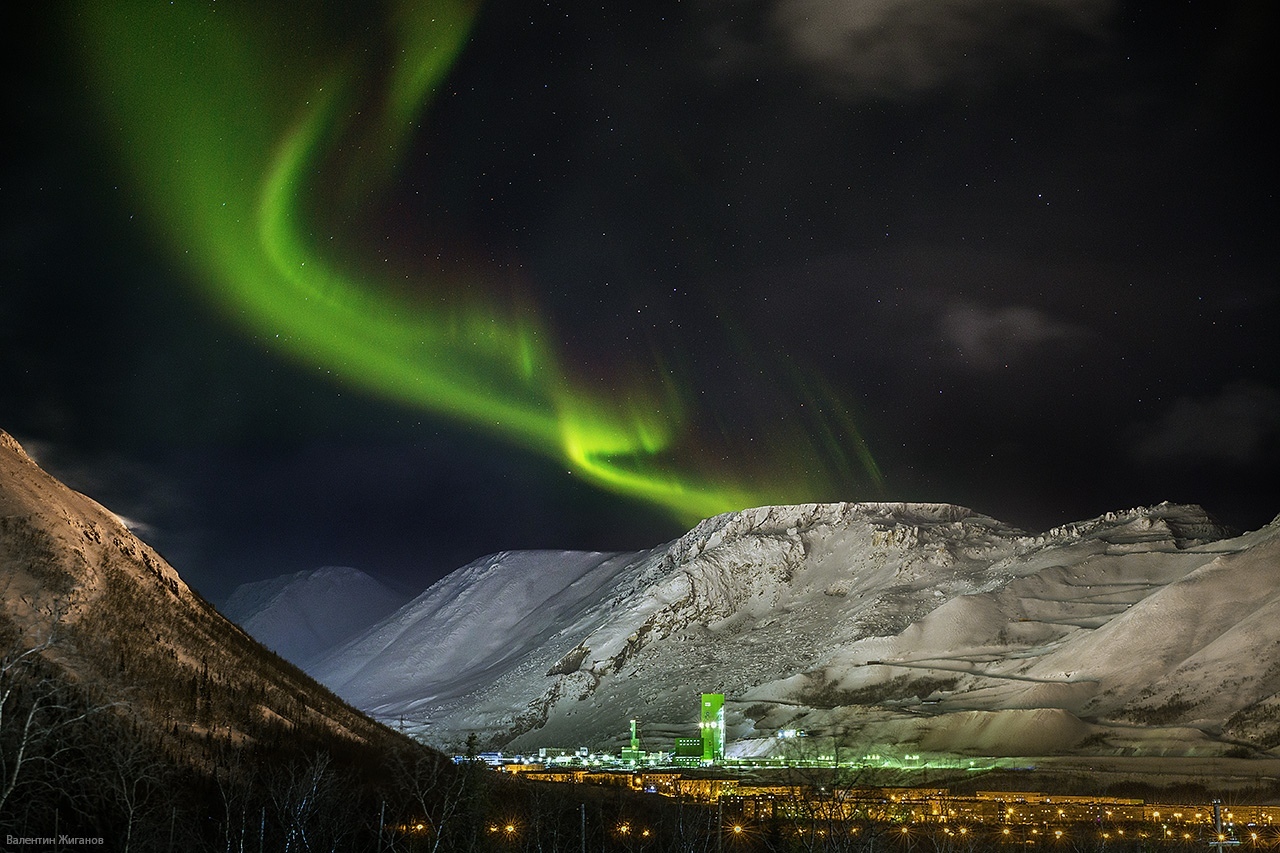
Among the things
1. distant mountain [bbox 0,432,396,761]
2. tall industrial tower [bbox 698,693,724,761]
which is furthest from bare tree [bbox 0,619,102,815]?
tall industrial tower [bbox 698,693,724,761]

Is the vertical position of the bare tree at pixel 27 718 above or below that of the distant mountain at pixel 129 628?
below

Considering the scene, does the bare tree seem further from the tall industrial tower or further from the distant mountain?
the tall industrial tower

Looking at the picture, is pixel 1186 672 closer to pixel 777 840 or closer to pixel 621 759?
pixel 621 759

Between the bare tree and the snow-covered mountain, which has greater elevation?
the snow-covered mountain

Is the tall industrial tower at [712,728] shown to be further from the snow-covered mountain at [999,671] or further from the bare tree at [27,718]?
the bare tree at [27,718]

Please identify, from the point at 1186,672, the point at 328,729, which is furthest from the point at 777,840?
the point at 1186,672

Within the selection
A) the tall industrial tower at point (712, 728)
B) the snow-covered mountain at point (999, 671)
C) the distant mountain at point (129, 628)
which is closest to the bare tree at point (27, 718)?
the distant mountain at point (129, 628)

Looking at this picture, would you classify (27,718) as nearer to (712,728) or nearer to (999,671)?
(712,728)

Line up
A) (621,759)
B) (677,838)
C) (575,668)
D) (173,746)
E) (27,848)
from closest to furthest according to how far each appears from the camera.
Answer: (27,848), (173,746), (677,838), (621,759), (575,668)

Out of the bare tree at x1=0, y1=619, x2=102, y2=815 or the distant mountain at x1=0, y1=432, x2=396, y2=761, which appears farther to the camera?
the distant mountain at x1=0, y1=432, x2=396, y2=761
